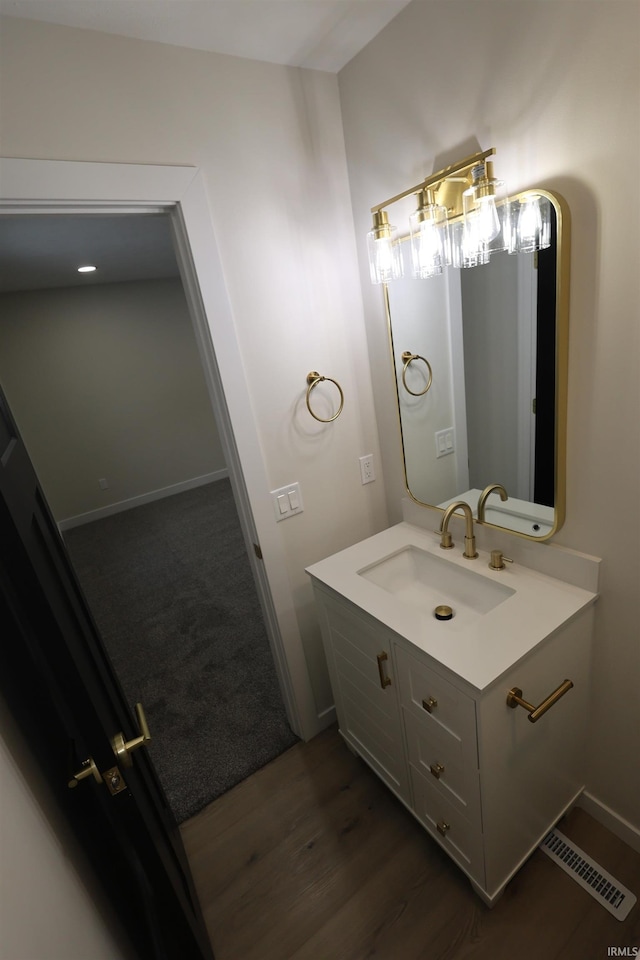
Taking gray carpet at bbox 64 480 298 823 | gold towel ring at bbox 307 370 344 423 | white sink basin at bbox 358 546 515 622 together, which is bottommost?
gray carpet at bbox 64 480 298 823

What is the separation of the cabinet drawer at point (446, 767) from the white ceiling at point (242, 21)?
6.38ft

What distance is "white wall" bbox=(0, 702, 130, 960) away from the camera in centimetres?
58

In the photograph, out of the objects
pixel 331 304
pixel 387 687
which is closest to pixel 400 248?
pixel 331 304

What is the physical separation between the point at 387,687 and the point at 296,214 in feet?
5.17

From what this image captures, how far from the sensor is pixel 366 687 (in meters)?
1.51

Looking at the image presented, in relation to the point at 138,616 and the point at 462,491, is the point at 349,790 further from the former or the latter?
the point at 138,616

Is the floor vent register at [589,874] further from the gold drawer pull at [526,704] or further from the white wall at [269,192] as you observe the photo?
the white wall at [269,192]

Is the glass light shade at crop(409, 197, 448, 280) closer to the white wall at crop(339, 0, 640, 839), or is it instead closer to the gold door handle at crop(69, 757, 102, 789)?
the white wall at crop(339, 0, 640, 839)

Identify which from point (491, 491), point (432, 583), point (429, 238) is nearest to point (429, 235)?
point (429, 238)

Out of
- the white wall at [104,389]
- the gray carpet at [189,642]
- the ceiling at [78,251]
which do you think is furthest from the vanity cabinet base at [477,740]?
the white wall at [104,389]

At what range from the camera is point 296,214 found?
4.94 ft

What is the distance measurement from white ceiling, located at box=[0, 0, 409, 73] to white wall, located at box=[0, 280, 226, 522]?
3933mm

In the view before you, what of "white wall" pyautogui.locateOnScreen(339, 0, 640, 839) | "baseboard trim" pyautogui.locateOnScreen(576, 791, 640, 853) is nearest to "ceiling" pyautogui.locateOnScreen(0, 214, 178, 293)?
"white wall" pyautogui.locateOnScreen(339, 0, 640, 839)

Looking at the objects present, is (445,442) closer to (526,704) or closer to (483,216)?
(483,216)
